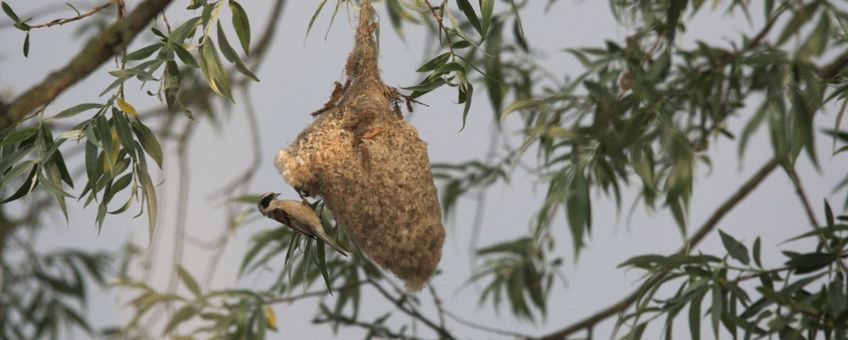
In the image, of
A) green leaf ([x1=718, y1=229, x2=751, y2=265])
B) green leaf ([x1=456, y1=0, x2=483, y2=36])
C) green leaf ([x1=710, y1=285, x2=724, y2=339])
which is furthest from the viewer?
green leaf ([x1=718, y1=229, x2=751, y2=265])

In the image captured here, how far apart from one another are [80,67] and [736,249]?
2.92ft

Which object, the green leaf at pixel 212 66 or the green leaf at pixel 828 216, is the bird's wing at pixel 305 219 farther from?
the green leaf at pixel 828 216

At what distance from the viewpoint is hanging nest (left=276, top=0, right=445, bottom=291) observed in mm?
1109

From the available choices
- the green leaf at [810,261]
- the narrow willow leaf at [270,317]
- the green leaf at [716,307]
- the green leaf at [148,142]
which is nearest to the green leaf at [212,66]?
the green leaf at [148,142]

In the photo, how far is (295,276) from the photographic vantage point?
2215 millimetres

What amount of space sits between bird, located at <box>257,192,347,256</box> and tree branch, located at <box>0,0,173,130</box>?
1.09 feet

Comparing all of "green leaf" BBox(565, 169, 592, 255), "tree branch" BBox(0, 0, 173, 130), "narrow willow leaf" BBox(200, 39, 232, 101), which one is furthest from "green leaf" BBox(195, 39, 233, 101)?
"green leaf" BBox(565, 169, 592, 255)

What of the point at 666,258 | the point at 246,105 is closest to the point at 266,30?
the point at 246,105

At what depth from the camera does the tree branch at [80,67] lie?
130 centimetres

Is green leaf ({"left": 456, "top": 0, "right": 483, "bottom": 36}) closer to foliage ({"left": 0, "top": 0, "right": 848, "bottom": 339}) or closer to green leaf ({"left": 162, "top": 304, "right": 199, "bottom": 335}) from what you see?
foliage ({"left": 0, "top": 0, "right": 848, "bottom": 339})

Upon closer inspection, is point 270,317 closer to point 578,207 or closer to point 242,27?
point 578,207


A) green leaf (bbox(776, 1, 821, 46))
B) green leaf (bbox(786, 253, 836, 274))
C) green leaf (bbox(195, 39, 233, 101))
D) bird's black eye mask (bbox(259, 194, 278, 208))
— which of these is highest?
green leaf (bbox(776, 1, 821, 46))

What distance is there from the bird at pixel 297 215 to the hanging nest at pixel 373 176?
5cm

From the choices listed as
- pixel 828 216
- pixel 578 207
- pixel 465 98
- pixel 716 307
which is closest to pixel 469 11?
pixel 465 98
